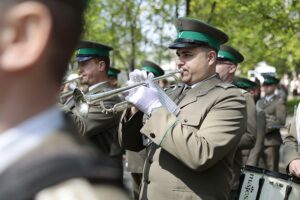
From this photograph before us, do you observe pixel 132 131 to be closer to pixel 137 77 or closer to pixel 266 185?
pixel 137 77

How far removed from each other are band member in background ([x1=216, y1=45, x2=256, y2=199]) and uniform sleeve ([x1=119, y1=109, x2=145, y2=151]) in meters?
0.87

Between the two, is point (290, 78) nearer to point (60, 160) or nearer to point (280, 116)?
point (280, 116)

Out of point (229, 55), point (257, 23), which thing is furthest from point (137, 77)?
point (257, 23)

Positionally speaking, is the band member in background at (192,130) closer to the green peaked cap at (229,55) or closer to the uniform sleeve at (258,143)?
the green peaked cap at (229,55)

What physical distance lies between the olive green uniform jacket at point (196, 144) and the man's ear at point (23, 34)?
2.28 meters

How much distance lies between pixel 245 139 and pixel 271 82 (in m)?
4.68

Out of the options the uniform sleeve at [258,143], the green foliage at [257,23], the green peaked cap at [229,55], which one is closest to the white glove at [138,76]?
the green peaked cap at [229,55]

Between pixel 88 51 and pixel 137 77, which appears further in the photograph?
pixel 88 51

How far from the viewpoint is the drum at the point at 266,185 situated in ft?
13.8

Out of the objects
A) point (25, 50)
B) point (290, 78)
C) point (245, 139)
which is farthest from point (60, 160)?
point (290, 78)

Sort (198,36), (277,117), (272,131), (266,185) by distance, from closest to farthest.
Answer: (198,36)
(266,185)
(272,131)
(277,117)

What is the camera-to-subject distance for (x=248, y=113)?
5293 mm

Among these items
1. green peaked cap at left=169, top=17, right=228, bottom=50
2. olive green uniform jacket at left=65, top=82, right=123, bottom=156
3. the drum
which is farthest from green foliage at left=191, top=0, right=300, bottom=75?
green peaked cap at left=169, top=17, right=228, bottom=50

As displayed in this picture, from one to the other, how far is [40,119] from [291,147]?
3.75 metres
